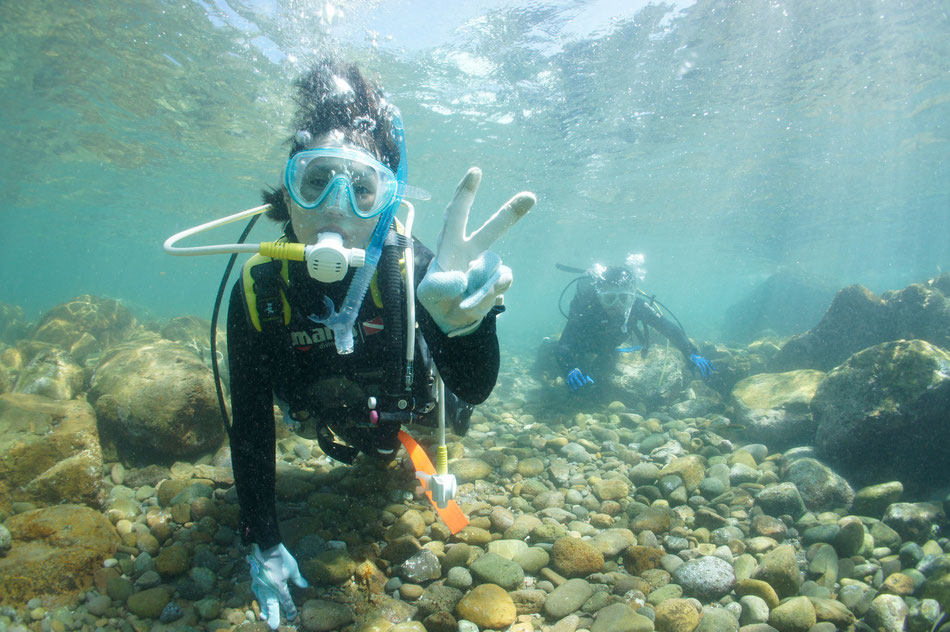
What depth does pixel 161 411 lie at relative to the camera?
3.84 m

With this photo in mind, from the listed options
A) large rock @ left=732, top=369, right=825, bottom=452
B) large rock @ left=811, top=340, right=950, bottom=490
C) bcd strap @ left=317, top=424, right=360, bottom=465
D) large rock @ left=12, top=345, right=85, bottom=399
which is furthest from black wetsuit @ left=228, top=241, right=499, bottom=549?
large rock @ left=732, top=369, right=825, bottom=452

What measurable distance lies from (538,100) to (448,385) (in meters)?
12.8

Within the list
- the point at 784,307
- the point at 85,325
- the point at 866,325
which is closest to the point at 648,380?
the point at 866,325

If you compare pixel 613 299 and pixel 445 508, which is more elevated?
pixel 613 299

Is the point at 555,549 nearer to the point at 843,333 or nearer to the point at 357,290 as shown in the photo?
the point at 357,290

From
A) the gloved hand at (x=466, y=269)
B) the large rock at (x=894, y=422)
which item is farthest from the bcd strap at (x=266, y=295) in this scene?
the large rock at (x=894, y=422)

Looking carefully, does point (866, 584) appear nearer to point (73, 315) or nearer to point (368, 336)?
point (368, 336)

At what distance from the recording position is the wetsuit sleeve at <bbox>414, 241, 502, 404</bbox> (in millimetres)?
2043

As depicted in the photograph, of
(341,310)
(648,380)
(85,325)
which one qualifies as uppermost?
(85,325)

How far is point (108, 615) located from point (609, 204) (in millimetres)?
25028

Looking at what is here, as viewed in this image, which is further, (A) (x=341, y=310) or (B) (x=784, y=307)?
(B) (x=784, y=307)

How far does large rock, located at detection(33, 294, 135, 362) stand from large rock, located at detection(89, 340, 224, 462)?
282 inches

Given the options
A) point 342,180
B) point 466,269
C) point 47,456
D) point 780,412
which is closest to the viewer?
point 466,269

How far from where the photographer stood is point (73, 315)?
11031 millimetres
